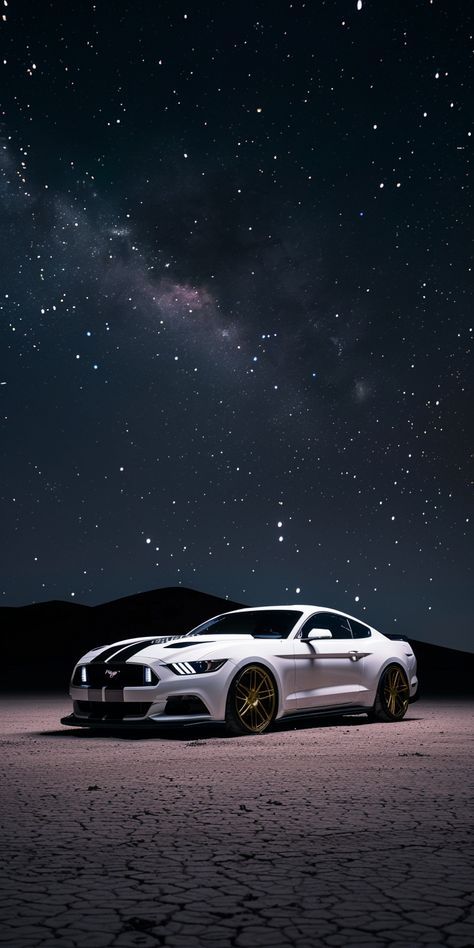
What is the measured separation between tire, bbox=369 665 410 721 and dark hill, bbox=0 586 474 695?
9.71 metres

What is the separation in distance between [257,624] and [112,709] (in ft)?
7.54

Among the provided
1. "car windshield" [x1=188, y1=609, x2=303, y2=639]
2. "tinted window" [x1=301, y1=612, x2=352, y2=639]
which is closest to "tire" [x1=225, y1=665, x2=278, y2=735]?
"car windshield" [x1=188, y1=609, x2=303, y2=639]

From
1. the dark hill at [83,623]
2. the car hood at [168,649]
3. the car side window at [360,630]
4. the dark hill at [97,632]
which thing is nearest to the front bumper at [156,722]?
the car hood at [168,649]

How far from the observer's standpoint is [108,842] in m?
5.03

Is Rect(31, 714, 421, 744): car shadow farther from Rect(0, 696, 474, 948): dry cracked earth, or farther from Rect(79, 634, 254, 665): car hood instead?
Rect(0, 696, 474, 948): dry cracked earth

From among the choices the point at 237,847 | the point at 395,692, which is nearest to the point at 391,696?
the point at 395,692

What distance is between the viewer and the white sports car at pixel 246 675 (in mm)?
9609

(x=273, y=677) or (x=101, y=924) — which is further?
(x=273, y=677)

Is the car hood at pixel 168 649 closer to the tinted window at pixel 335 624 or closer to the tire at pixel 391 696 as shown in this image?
the tinted window at pixel 335 624

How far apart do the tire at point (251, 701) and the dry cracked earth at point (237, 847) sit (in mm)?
867

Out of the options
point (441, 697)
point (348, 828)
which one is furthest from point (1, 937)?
point (441, 697)

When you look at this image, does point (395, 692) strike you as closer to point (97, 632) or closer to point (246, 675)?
point (246, 675)

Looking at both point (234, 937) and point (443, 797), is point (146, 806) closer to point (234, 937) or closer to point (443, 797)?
point (443, 797)

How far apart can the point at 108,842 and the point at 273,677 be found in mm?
5377
